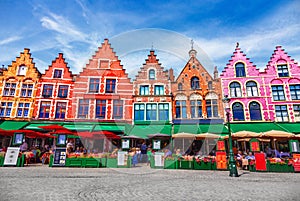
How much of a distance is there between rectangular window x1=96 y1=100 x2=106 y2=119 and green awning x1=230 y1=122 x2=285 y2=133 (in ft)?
43.6

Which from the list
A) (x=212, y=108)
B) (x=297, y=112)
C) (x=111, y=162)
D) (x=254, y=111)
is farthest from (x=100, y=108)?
(x=297, y=112)

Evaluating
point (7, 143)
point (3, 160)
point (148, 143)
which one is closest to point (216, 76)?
point (148, 143)

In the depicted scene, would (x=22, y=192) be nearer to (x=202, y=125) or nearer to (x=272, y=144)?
(x=202, y=125)

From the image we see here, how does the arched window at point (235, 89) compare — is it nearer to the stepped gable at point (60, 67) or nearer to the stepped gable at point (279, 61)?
the stepped gable at point (279, 61)

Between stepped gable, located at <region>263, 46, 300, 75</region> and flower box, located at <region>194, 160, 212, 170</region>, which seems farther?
stepped gable, located at <region>263, 46, 300, 75</region>

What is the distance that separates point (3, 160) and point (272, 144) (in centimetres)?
2252

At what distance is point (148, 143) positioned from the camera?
20.2 metres

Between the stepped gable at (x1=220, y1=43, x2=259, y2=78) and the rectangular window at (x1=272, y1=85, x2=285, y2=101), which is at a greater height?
the stepped gable at (x1=220, y1=43, x2=259, y2=78)

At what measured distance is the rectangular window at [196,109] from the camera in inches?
818

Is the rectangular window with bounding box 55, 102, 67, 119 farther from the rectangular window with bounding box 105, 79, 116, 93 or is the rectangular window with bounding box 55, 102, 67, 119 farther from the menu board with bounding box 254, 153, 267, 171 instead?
the menu board with bounding box 254, 153, 267, 171

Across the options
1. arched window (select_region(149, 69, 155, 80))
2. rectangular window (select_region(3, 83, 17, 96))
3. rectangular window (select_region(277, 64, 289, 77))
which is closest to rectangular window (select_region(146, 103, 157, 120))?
arched window (select_region(149, 69, 155, 80))

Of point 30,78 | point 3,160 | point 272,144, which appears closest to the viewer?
point 3,160

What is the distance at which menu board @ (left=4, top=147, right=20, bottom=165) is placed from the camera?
1245 centimetres

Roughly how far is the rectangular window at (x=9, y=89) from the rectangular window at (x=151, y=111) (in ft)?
48.9
